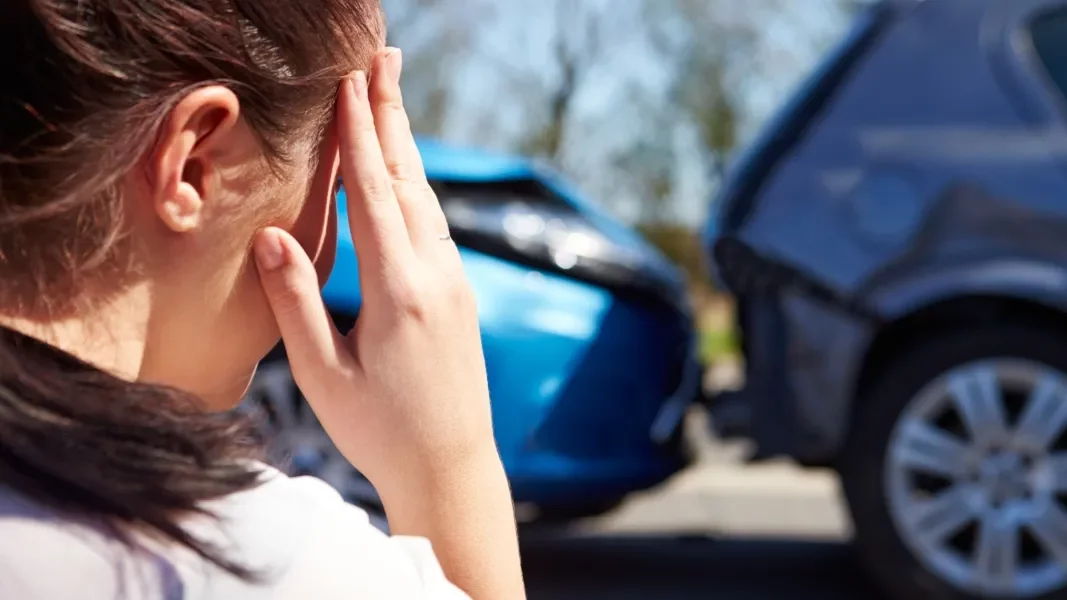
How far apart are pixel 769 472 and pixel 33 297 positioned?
525 centimetres

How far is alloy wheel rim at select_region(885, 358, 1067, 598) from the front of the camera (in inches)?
120

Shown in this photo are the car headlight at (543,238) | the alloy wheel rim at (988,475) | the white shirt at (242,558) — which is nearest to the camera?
the white shirt at (242,558)

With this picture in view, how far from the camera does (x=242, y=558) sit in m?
0.63

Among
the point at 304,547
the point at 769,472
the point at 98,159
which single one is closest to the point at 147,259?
the point at 98,159

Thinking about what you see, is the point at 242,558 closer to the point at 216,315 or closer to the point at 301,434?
the point at 216,315

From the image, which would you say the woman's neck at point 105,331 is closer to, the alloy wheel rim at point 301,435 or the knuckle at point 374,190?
the knuckle at point 374,190

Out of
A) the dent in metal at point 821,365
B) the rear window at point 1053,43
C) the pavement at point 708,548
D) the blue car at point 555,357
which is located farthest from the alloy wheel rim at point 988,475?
the rear window at point 1053,43

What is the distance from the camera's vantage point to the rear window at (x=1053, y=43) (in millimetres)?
3258

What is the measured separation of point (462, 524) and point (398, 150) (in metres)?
0.25

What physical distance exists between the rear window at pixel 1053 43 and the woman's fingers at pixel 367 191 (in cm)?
284

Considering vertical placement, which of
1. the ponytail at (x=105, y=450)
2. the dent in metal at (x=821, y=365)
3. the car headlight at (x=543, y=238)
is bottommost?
the ponytail at (x=105, y=450)

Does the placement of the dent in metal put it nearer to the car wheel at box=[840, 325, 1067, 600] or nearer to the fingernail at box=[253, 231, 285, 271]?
the car wheel at box=[840, 325, 1067, 600]

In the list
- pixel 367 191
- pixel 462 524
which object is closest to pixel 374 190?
pixel 367 191

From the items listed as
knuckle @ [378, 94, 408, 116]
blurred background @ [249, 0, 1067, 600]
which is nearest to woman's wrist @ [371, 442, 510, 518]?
knuckle @ [378, 94, 408, 116]
